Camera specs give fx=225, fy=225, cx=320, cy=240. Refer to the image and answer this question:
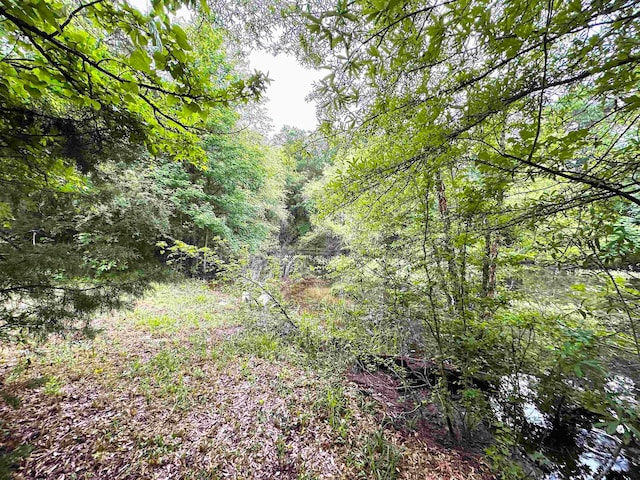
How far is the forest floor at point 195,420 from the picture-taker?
6.66 ft

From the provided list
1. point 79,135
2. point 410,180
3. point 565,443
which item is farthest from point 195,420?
point 565,443

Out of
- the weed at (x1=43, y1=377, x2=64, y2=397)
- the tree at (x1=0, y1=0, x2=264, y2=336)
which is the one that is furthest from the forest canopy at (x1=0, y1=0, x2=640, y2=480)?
the weed at (x1=43, y1=377, x2=64, y2=397)

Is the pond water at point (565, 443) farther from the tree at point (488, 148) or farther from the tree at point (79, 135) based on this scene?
the tree at point (79, 135)

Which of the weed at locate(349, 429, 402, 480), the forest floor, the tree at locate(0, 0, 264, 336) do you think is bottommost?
the forest floor

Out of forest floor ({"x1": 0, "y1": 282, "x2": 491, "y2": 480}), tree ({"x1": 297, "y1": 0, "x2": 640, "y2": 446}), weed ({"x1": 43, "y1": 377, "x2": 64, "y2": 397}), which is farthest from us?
weed ({"x1": 43, "y1": 377, "x2": 64, "y2": 397})

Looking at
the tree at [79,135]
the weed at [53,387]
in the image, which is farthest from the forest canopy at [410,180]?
the weed at [53,387]

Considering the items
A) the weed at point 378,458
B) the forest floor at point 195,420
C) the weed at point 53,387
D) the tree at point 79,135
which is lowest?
the weed at point 53,387

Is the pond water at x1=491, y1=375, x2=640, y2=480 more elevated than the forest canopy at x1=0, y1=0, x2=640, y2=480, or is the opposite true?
the forest canopy at x1=0, y1=0, x2=640, y2=480

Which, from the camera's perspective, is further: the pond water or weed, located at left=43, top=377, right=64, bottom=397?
weed, located at left=43, top=377, right=64, bottom=397

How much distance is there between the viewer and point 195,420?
101 inches

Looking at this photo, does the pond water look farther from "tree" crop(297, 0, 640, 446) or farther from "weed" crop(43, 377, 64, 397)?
"weed" crop(43, 377, 64, 397)

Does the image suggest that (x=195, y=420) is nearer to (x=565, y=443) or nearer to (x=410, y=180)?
(x=410, y=180)

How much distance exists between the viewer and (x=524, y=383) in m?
2.70

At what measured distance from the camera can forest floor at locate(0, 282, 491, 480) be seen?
79.9 inches
